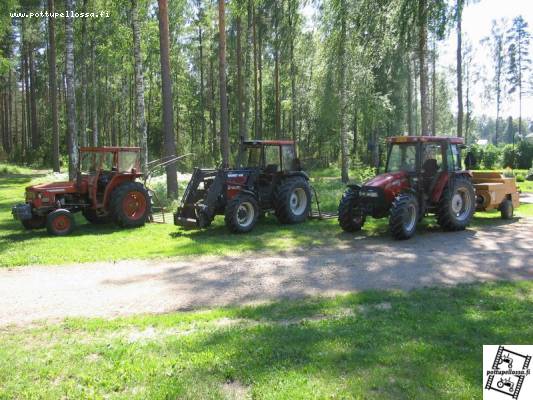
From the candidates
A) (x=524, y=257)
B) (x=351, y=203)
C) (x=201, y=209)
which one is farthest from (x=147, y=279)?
(x=524, y=257)

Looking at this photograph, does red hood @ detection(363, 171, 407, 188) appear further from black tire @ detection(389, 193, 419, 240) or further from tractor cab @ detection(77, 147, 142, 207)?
tractor cab @ detection(77, 147, 142, 207)

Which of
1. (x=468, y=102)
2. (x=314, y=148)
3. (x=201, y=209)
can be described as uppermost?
(x=468, y=102)

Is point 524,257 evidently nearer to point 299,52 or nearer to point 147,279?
point 147,279

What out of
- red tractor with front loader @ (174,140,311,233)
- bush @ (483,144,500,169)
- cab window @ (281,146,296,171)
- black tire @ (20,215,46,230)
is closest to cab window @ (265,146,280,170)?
red tractor with front loader @ (174,140,311,233)

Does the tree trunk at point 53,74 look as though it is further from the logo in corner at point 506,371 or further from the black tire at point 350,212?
the logo in corner at point 506,371

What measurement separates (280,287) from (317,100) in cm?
2705

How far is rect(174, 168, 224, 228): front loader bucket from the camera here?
11.4 metres

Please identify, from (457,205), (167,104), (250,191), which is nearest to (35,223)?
(250,191)

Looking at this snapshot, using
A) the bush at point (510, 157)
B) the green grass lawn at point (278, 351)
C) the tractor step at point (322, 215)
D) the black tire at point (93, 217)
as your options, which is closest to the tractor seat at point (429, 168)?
the tractor step at point (322, 215)

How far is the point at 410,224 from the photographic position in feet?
35.7

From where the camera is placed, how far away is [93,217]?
13.4 metres

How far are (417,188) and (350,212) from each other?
159cm

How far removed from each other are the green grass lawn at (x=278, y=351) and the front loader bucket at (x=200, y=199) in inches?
206

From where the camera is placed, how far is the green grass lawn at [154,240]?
31.4ft
